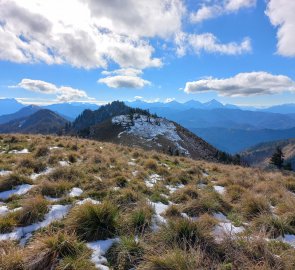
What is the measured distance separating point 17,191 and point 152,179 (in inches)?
215

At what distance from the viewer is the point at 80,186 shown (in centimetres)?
920

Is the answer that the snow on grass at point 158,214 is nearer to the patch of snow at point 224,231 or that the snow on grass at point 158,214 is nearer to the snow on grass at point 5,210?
the patch of snow at point 224,231

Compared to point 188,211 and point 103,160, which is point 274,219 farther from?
point 103,160

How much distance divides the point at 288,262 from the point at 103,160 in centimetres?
981

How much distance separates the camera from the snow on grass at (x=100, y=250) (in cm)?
489

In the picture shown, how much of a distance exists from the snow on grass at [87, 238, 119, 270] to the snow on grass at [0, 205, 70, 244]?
150 cm

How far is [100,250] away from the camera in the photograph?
5.35 m

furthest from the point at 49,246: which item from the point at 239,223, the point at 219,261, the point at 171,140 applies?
the point at 171,140

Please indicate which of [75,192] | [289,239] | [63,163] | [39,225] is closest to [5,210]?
[39,225]

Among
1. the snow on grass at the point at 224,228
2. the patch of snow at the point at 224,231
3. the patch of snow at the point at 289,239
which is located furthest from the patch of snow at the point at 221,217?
the patch of snow at the point at 289,239

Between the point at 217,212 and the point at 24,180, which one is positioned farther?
the point at 24,180

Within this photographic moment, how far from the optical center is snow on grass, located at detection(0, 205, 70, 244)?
18.7 ft

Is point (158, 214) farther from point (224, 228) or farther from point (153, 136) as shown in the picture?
point (153, 136)

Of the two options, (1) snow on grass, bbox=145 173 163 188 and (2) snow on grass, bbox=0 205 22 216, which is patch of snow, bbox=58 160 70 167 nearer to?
(1) snow on grass, bbox=145 173 163 188
